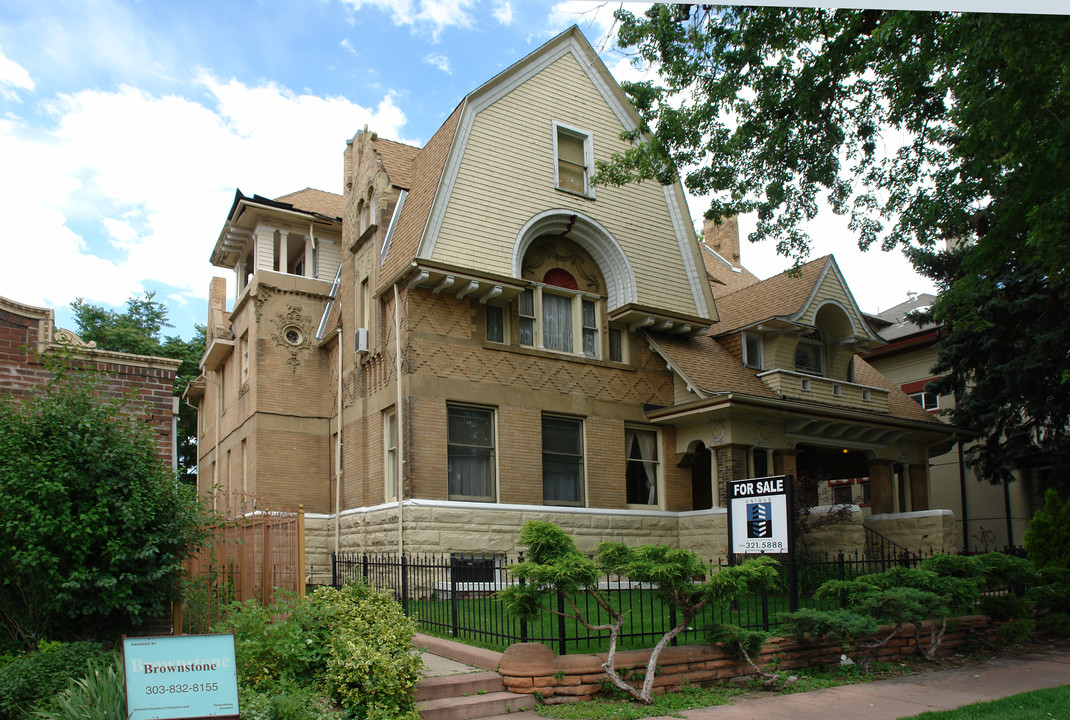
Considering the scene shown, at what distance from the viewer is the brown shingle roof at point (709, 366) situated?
832 inches

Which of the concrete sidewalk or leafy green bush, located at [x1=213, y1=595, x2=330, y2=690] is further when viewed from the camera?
the concrete sidewalk

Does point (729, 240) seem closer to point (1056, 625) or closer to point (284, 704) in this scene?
point (1056, 625)

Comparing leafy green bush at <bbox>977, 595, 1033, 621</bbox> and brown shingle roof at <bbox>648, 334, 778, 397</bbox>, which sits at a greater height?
brown shingle roof at <bbox>648, 334, 778, 397</bbox>

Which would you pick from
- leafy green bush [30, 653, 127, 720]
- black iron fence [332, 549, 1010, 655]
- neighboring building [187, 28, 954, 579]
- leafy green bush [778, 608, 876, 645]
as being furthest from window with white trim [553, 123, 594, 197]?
leafy green bush [30, 653, 127, 720]

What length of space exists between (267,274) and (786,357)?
1399cm

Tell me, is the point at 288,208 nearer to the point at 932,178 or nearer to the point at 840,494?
the point at 932,178

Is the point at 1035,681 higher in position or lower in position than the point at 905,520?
lower

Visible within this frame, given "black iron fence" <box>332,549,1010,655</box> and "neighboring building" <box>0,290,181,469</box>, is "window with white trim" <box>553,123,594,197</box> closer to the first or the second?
"black iron fence" <box>332,549,1010,655</box>

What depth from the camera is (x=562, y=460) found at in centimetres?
2064

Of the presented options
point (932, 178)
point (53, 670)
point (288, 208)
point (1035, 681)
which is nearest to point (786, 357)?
point (932, 178)

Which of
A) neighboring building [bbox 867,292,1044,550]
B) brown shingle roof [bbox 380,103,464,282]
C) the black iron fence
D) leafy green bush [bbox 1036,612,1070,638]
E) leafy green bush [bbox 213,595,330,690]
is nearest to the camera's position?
leafy green bush [bbox 213,595,330,690]

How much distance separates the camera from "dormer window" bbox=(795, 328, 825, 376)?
24.6 metres

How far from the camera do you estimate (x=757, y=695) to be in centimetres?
1050

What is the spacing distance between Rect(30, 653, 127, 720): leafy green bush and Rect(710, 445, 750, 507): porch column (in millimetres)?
14859
